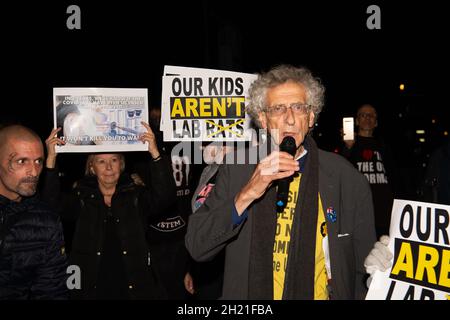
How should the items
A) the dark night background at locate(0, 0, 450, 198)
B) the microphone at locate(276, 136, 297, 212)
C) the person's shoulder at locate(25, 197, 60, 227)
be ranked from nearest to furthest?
the microphone at locate(276, 136, 297, 212)
the person's shoulder at locate(25, 197, 60, 227)
the dark night background at locate(0, 0, 450, 198)

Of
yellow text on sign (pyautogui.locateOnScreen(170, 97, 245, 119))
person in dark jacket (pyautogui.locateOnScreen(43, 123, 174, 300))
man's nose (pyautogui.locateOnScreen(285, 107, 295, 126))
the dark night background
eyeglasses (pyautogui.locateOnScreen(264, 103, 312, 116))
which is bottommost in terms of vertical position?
person in dark jacket (pyautogui.locateOnScreen(43, 123, 174, 300))

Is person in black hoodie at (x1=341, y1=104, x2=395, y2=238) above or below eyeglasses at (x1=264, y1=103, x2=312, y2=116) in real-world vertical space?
below

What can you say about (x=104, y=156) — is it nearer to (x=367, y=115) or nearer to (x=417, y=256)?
(x=417, y=256)

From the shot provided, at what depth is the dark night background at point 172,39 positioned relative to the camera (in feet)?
32.3

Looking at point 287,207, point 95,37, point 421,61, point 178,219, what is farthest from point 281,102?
point 421,61

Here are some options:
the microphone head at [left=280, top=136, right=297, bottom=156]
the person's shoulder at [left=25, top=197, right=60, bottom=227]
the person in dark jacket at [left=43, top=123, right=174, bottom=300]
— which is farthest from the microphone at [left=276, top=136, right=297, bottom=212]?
the person in dark jacket at [left=43, top=123, right=174, bottom=300]

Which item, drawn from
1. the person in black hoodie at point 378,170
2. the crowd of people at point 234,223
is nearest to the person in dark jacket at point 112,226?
the crowd of people at point 234,223

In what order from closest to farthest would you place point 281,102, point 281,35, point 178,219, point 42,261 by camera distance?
point 281,102
point 42,261
point 178,219
point 281,35

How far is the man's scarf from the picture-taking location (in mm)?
2406

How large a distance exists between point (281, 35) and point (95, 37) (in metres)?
6.42

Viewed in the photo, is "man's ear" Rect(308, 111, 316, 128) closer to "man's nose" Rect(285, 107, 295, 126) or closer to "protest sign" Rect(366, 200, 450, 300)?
"man's nose" Rect(285, 107, 295, 126)

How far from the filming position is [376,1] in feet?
34.2

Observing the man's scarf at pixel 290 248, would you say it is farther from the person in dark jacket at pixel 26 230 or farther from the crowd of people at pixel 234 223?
the person in dark jacket at pixel 26 230

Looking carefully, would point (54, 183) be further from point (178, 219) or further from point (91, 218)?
point (178, 219)
